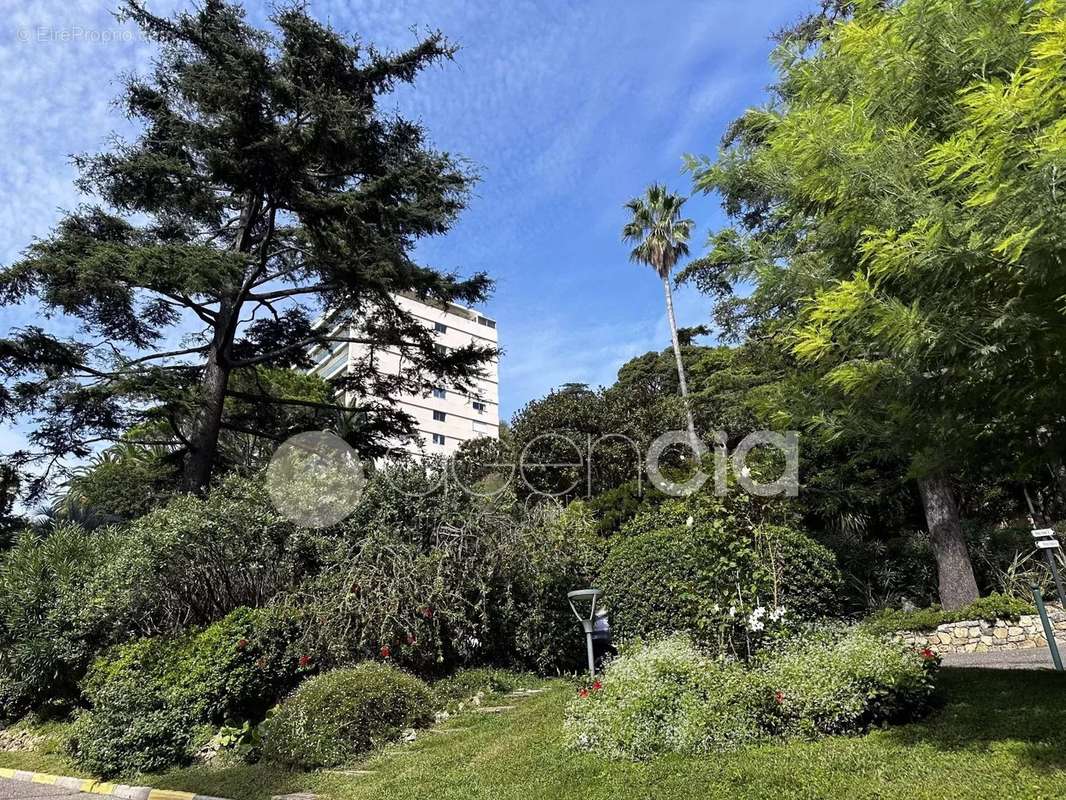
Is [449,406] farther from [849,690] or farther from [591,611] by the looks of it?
[849,690]

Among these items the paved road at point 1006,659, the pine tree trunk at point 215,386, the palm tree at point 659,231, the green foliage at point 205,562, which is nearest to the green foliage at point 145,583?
the green foliage at point 205,562

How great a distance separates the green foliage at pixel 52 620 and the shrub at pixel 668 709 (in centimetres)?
767

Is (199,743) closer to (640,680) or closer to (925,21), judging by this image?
(640,680)

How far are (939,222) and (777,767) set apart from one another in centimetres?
378

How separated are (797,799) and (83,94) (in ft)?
51.4

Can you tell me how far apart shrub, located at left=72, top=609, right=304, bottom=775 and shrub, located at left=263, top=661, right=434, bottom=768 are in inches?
39.1

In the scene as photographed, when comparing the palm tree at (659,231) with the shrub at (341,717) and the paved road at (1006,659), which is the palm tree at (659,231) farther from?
the shrub at (341,717)

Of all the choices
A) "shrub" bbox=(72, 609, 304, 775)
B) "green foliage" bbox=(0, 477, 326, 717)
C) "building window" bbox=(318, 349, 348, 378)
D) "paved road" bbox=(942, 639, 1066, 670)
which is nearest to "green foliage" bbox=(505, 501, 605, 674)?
"green foliage" bbox=(0, 477, 326, 717)

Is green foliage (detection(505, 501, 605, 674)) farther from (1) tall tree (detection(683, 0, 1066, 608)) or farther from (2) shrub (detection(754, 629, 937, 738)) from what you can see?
(1) tall tree (detection(683, 0, 1066, 608))

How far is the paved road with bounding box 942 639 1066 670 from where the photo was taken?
8.95m

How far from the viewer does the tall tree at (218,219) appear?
1300 centimetres

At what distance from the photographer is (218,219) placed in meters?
16.7

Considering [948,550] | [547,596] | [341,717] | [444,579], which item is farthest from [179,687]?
[948,550]

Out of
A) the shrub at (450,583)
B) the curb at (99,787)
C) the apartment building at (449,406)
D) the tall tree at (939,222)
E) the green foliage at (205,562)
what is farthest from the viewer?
the apartment building at (449,406)
